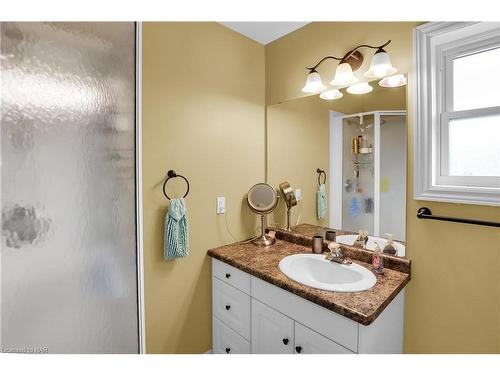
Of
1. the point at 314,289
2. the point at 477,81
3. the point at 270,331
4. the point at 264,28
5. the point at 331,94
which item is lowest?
the point at 270,331

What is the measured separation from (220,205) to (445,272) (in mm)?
1273

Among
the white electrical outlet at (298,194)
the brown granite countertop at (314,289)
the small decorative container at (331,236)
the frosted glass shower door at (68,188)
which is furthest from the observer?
the white electrical outlet at (298,194)

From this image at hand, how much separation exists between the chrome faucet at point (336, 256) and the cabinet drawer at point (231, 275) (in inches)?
18.9

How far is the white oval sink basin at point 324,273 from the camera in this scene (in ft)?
3.65

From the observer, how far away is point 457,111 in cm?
112

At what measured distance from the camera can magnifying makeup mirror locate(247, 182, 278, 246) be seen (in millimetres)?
1764

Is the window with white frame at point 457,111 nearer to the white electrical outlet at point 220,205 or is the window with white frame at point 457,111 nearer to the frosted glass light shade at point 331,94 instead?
the frosted glass light shade at point 331,94

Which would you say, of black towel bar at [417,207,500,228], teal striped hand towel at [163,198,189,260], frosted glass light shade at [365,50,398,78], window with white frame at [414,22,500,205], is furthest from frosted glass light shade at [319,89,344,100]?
teal striped hand towel at [163,198,189,260]

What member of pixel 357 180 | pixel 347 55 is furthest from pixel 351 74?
pixel 357 180

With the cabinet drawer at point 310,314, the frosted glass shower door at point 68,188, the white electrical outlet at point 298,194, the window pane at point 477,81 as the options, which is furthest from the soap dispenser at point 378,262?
the frosted glass shower door at point 68,188

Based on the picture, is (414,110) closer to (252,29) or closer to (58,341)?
(252,29)

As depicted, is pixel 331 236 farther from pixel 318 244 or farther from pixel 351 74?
pixel 351 74

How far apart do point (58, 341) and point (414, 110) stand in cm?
169

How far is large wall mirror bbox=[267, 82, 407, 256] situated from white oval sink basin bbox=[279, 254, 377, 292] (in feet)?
0.85
